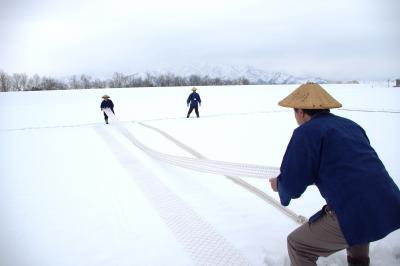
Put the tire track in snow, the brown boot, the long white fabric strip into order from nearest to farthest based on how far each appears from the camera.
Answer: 1. the brown boot
2. the tire track in snow
3. the long white fabric strip

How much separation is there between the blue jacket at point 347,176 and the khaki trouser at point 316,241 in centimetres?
11

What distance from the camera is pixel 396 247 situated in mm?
2934

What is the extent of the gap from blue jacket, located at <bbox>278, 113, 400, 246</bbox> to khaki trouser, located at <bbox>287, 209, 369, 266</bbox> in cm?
11

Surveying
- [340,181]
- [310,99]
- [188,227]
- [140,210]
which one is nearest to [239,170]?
[188,227]

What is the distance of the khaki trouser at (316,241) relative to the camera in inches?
75.5

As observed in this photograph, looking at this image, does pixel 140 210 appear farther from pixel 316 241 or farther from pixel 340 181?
→ pixel 340 181

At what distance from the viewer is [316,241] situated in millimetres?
1973

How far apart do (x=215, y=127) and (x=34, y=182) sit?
282 inches

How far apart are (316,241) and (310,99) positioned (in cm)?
89

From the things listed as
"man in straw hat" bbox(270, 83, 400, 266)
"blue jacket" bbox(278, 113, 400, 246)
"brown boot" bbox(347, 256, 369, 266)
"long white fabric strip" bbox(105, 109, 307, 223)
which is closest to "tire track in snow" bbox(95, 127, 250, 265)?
"long white fabric strip" bbox(105, 109, 307, 223)

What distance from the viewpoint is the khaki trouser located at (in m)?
1.92

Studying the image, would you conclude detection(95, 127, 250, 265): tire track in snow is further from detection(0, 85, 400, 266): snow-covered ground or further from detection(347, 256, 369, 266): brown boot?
detection(347, 256, 369, 266): brown boot

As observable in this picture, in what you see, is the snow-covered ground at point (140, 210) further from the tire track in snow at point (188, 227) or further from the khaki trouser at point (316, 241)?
the khaki trouser at point (316, 241)

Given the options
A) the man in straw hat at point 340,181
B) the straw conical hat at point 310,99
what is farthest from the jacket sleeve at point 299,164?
the straw conical hat at point 310,99
